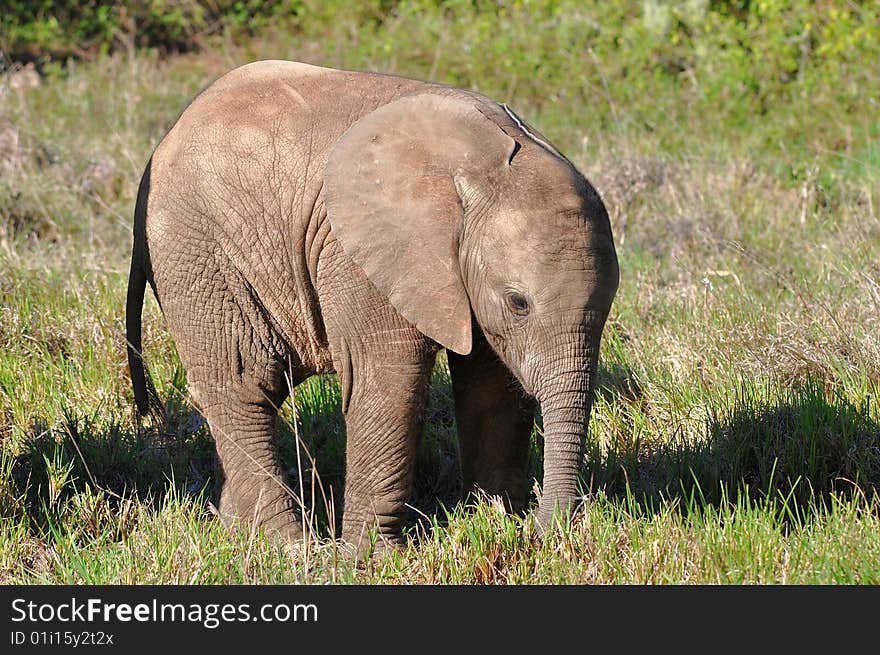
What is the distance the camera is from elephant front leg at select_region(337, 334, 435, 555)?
4809mm

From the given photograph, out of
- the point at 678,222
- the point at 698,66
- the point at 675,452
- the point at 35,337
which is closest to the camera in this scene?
the point at 675,452

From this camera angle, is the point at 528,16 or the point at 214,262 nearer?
the point at 214,262

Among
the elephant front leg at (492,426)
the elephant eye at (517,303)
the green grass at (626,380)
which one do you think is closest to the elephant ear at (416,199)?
the elephant eye at (517,303)

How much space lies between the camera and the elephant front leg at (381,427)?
4809 millimetres

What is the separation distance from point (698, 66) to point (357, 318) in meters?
7.05

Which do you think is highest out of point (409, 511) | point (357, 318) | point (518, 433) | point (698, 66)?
point (698, 66)

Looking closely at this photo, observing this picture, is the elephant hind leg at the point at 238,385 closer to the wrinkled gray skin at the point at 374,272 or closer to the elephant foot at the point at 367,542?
the wrinkled gray skin at the point at 374,272

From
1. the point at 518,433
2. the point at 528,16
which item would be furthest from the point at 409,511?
the point at 528,16

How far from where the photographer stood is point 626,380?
6.26 metres

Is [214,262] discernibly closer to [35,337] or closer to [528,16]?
[35,337]

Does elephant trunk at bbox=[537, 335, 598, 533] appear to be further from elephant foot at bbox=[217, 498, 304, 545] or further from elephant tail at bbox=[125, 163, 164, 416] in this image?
elephant tail at bbox=[125, 163, 164, 416]

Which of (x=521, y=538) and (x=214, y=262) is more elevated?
(x=214, y=262)

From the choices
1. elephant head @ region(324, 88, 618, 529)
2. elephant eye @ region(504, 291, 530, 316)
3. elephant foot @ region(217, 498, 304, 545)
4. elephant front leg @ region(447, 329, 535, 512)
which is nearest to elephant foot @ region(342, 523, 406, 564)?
elephant foot @ region(217, 498, 304, 545)
